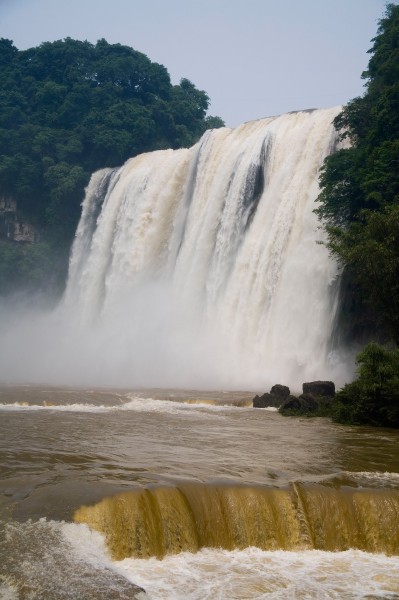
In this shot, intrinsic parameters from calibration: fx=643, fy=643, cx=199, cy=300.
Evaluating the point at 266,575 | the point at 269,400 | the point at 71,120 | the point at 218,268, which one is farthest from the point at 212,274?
the point at 71,120

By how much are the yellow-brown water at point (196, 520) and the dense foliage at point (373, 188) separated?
7.69 metres

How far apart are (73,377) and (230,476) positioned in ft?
68.8

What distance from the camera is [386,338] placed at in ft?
75.5

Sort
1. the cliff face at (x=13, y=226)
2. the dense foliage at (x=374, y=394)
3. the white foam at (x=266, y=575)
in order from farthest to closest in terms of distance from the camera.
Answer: the cliff face at (x=13, y=226)
the dense foliage at (x=374, y=394)
the white foam at (x=266, y=575)

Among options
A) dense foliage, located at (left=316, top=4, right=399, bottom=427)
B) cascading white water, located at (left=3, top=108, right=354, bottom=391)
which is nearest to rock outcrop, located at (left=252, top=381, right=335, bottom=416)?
dense foliage, located at (left=316, top=4, right=399, bottom=427)

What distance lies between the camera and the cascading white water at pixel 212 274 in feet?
82.1

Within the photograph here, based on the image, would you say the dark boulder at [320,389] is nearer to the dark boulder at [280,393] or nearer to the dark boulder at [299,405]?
the dark boulder at [280,393]

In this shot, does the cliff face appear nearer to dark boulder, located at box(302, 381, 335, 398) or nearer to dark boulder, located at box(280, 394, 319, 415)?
dark boulder, located at box(302, 381, 335, 398)

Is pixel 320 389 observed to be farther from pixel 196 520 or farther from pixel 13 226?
pixel 13 226

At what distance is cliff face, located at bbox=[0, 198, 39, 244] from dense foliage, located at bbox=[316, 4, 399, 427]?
104 feet

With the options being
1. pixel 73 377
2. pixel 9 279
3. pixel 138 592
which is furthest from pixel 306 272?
pixel 9 279

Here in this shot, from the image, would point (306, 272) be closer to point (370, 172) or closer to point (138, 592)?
point (370, 172)

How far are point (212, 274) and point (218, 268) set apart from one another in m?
0.47

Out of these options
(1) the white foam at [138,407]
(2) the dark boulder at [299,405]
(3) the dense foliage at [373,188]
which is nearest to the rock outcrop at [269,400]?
(1) the white foam at [138,407]
